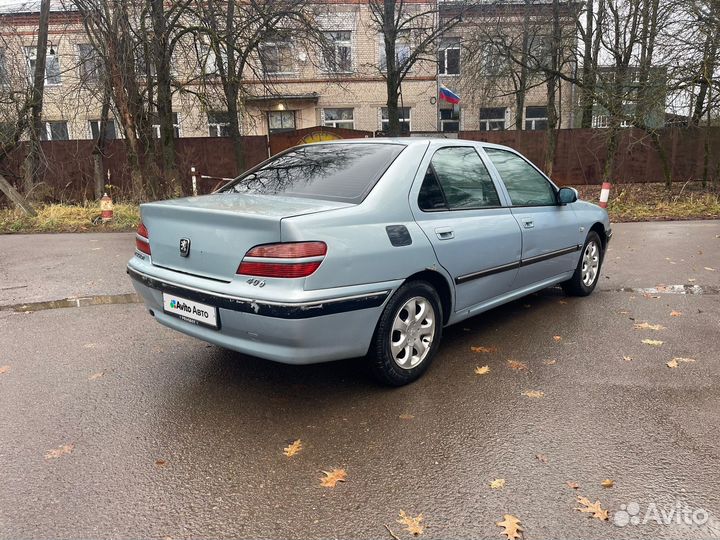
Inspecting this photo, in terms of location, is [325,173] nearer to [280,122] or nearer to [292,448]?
[292,448]

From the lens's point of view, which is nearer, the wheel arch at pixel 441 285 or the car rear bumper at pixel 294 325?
the car rear bumper at pixel 294 325

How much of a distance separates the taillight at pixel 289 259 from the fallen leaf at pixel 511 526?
1.46 meters

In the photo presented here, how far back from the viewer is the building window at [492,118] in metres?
28.0

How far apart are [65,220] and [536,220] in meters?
11.4

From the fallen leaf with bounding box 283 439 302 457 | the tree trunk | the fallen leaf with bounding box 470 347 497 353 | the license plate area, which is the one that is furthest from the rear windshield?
the tree trunk

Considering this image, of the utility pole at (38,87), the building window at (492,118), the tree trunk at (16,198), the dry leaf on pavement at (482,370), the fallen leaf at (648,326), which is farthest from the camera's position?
the building window at (492,118)

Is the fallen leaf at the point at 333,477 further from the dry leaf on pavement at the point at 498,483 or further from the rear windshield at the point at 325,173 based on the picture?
the rear windshield at the point at 325,173

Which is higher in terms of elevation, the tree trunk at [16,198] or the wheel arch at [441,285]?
the tree trunk at [16,198]

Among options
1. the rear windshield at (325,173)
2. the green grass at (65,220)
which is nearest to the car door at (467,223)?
the rear windshield at (325,173)

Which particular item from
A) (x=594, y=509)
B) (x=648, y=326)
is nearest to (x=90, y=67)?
(x=648, y=326)

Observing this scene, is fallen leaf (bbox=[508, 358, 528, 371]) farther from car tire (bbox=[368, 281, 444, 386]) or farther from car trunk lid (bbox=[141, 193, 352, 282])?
car trunk lid (bbox=[141, 193, 352, 282])

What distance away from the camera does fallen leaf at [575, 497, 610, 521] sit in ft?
7.17

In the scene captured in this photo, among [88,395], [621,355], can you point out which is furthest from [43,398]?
[621,355]

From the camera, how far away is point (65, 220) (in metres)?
12.1
